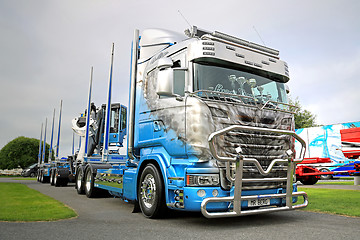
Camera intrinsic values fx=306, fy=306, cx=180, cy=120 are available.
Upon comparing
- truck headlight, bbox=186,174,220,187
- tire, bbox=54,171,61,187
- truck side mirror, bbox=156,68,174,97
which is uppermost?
truck side mirror, bbox=156,68,174,97

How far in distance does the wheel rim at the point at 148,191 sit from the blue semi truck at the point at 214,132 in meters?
0.02

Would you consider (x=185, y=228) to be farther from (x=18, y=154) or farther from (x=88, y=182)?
(x=18, y=154)

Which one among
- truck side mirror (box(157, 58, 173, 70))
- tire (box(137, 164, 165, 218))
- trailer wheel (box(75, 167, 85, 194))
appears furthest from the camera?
trailer wheel (box(75, 167, 85, 194))

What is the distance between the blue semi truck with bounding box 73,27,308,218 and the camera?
507 cm

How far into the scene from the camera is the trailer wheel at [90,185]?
1058 cm

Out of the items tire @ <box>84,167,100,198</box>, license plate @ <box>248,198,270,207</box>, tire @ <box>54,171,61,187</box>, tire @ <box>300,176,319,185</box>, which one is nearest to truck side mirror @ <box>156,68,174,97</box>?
license plate @ <box>248,198,270,207</box>

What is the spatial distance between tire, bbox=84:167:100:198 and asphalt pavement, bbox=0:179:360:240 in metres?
4.03

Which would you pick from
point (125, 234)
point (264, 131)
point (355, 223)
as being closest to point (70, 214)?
point (125, 234)

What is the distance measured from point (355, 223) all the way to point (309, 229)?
120cm

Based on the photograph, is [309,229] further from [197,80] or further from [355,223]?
[197,80]

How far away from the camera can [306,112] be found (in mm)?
46469

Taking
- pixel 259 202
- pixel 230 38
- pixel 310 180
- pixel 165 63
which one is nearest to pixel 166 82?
pixel 165 63

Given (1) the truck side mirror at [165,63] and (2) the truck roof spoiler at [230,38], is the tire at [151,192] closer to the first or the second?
(1) the truck side mirror at [165,63]

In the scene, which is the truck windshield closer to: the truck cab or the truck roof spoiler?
the truck cab
